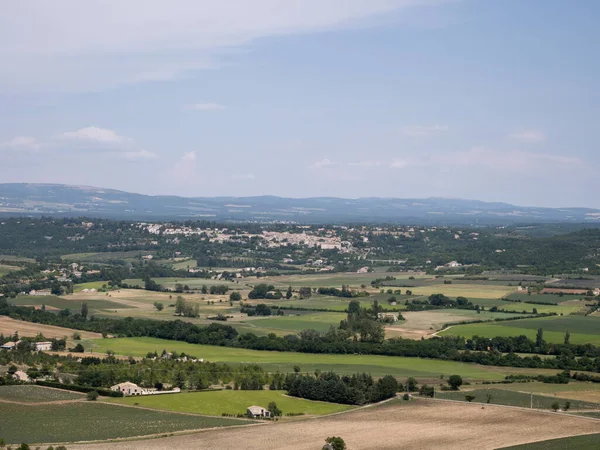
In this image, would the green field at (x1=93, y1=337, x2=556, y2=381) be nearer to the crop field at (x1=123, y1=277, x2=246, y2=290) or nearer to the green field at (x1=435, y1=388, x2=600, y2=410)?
the green field at (x1=435, y1=388, x2=600, y2=410)

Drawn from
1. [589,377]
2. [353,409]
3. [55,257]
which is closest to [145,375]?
[353,409]

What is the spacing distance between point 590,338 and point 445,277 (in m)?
58.6

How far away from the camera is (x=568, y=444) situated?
48094 millimetres

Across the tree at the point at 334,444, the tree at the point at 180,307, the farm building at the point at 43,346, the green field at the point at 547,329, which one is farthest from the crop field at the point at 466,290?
the tree at the point at 334,444

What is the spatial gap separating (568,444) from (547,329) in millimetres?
40736

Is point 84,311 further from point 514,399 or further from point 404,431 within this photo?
point 404,431

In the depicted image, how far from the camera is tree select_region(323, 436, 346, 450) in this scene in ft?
154

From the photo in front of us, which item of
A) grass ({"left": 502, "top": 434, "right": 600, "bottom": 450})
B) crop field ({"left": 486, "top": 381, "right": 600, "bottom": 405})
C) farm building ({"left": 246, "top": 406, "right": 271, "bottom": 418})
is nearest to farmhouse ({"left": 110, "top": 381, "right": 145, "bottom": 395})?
farm building ({"left": 246, "top": 406, "right": 271, "bottom": 418})

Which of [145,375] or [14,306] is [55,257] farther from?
[145,375]

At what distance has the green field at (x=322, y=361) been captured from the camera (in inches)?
2788

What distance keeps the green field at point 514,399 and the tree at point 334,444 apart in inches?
580

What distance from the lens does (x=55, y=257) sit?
16850 centimetres

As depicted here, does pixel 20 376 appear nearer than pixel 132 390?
No

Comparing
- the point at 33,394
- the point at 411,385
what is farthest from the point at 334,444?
the point at 33,394
